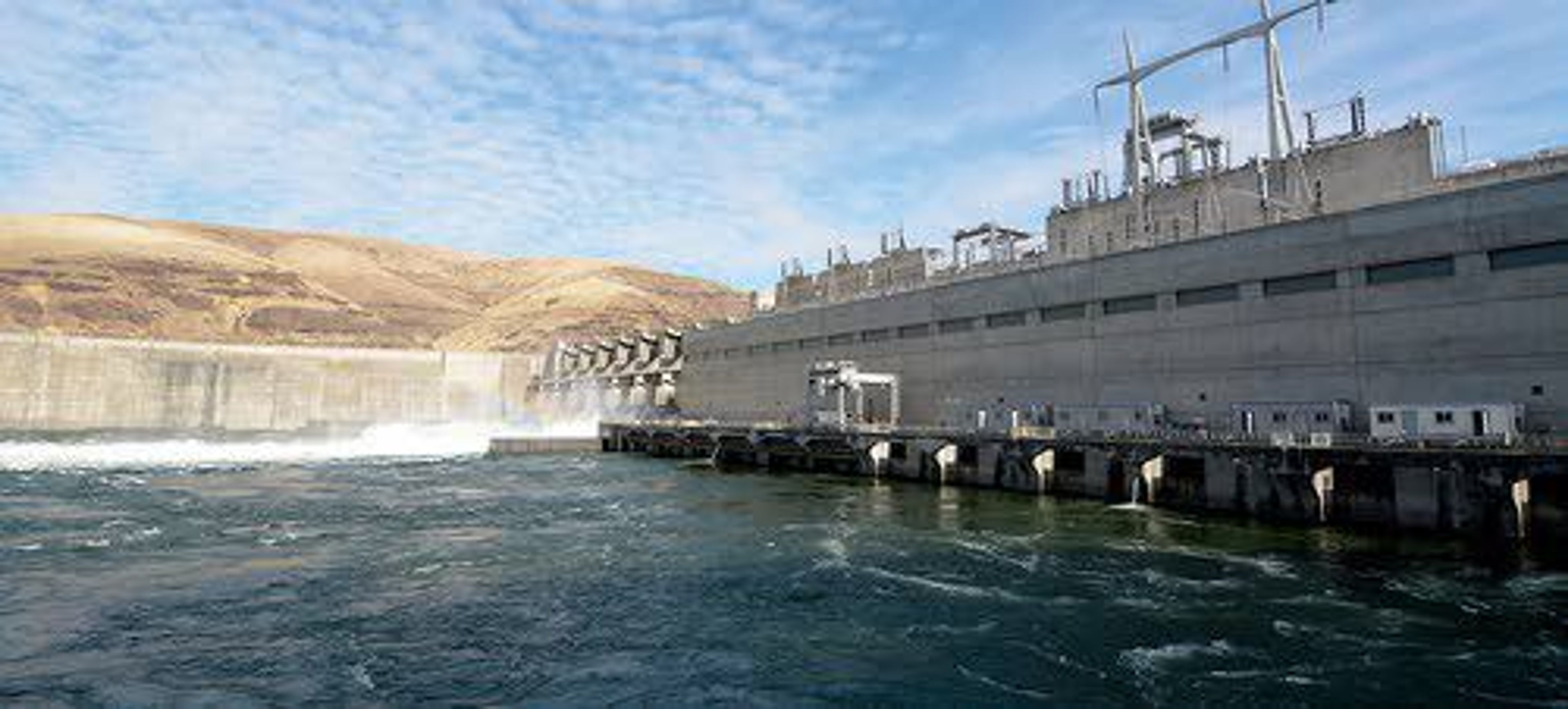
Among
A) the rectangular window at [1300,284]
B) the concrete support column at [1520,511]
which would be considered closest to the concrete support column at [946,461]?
the rectangular window at [1300,284]

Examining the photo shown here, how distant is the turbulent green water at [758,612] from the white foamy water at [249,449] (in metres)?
27.4

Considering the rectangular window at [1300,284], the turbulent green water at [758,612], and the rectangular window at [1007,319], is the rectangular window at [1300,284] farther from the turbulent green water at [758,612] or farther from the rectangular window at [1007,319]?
the rectangular window at [1007,319]

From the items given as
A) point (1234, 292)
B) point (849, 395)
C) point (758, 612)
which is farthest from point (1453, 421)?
point (849, 395)

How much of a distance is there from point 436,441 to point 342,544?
206 feet

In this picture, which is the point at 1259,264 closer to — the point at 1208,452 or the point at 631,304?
the point at 1208,452

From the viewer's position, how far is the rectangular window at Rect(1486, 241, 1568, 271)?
29422 millimetres

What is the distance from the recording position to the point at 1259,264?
37562 mm

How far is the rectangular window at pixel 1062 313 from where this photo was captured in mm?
45250

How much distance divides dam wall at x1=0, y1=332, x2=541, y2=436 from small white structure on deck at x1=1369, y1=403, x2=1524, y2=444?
97969 mm

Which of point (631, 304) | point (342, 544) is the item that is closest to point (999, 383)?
point (342, 544)

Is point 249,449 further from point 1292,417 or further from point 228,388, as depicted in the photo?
point 1292,417

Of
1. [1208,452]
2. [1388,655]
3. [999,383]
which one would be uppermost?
[999,383]

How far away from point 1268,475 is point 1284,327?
363 inches

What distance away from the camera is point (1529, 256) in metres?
30.1
